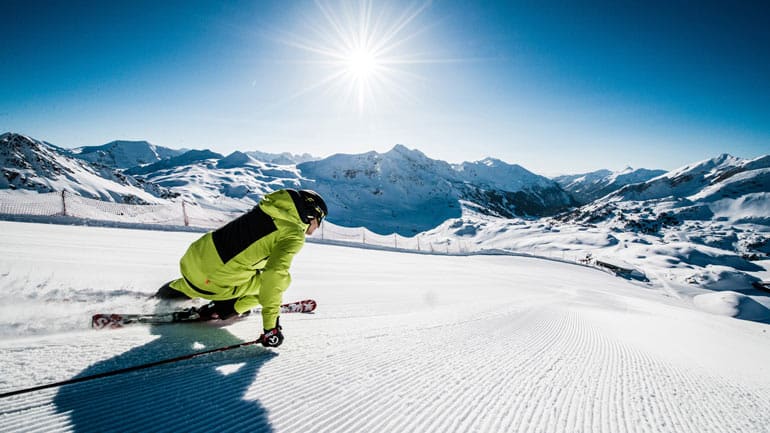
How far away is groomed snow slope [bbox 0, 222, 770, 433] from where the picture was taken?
1.74 m

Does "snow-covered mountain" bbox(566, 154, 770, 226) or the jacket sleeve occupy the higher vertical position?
"snow-covered mountain" bbox(566, 154, 770, 226)

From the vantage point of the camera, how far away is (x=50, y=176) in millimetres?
69000

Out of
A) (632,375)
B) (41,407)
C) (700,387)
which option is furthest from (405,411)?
(700,387)

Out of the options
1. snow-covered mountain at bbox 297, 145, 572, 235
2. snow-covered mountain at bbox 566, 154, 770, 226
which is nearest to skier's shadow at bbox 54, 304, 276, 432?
snow-covered mountain at bbox 297, 145, 572, 235

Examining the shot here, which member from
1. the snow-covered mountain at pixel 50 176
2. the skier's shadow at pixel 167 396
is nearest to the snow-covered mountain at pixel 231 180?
the snow-covered mountain at pixel 50 176

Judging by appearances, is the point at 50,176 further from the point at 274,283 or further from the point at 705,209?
the point at 705,209

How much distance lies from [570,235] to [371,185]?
111009 millimetres

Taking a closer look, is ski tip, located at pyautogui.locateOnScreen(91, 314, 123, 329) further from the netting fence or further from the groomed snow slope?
the netting fence

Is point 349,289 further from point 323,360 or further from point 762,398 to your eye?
point 762,398

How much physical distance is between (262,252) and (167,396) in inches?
49.3

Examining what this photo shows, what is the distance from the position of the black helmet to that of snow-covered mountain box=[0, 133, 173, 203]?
7675 cm

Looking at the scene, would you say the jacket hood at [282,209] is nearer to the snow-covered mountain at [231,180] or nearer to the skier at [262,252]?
the skier at [262,252]

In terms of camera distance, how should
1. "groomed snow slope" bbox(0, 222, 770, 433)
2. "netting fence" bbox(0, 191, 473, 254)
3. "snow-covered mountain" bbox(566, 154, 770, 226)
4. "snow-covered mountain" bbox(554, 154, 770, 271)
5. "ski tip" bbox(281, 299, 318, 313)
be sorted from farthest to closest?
1. "snow-covered mountain" bbox(566, 154, 770, 226)
2. "snow-covered mountain" bbox(554, 154, 770, 271)
3. "netting fence" bbox(0, 191, 473, 254)
4. "ski tip" bbox(281, 299, 318, 313)
5. "groomed snow slope" bbox(0, 222, 770, 433)

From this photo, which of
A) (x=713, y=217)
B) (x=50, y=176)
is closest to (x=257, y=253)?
(x=50, y=176)
